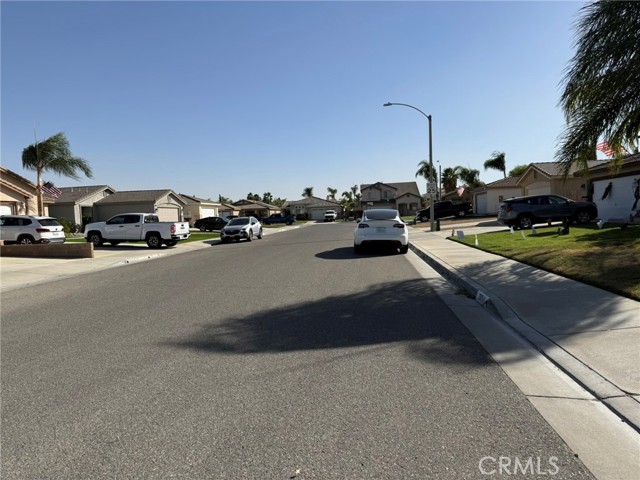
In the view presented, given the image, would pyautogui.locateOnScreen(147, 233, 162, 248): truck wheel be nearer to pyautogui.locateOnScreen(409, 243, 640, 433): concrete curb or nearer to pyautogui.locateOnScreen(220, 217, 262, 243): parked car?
pyautogui.locateOnScreen(220, 217, 262, 243): parked car

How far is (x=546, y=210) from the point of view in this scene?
22250 millimetres

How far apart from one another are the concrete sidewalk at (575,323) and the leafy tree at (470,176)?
6276 cm

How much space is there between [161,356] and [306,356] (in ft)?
5.61

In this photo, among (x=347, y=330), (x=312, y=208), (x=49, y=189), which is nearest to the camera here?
(x=347, y=330)

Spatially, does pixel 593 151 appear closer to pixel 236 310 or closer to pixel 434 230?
pixel 236 310

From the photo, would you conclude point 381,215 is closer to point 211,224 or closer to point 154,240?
point 154,240

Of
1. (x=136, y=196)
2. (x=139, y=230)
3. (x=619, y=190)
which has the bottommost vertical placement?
(x=139, y=230)

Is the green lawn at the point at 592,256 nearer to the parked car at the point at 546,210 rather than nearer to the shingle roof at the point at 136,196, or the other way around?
the parked car at the point at 546,210

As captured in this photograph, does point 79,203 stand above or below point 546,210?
above

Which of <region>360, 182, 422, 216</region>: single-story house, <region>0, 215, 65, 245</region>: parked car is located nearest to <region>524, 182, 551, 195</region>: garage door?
<region>0, 215, 65, 245</region>: parked car

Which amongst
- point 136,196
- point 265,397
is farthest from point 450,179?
point 265,397

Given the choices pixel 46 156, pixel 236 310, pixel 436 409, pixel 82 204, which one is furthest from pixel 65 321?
pixel 82 204

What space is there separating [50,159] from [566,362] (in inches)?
1460

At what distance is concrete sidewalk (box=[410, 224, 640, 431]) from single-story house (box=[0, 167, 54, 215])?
29.9m
